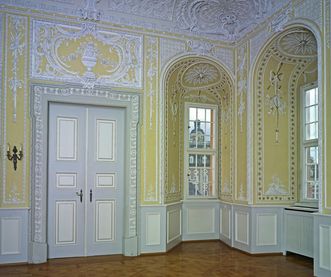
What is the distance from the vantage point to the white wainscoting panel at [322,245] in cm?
461

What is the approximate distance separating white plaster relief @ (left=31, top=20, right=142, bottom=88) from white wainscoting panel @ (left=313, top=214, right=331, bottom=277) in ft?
11.1

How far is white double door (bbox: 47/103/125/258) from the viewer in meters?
5.84

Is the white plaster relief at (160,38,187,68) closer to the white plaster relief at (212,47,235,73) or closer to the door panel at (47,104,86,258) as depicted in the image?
the white plaster relief at (212,47,235,73)

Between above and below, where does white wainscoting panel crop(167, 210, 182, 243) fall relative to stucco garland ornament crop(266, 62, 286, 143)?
below

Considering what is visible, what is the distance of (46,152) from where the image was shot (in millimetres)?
5711

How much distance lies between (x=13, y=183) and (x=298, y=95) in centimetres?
475

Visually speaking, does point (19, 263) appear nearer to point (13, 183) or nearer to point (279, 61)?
point (13, 183)

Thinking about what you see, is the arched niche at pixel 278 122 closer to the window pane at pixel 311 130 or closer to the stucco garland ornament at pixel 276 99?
the stucco garland ornament at pixel 276 99

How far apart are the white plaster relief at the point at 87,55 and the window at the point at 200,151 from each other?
1.63 m

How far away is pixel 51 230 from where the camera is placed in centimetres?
576

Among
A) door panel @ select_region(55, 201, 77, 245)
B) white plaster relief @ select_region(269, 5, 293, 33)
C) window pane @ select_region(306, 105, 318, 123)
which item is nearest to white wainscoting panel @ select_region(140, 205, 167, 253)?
door panel @ select_region(55, 201, 77, 245)

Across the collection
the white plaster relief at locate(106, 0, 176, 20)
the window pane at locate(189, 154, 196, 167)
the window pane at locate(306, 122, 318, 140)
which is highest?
the white plaster relief at locate(106, 0, 176, 20)

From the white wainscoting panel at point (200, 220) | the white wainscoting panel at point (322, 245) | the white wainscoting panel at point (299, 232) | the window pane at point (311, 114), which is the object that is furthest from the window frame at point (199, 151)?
the white wainscoting panel at point (322, 245)

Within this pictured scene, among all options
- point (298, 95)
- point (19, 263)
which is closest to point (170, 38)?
point (298, 95)
